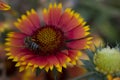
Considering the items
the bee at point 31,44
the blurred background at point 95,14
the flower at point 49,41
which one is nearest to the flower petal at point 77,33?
the flower at point 49,41

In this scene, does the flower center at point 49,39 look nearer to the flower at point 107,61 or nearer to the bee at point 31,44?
the bee at point 31,44

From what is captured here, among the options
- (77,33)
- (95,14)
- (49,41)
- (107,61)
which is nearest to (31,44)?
(49,41)

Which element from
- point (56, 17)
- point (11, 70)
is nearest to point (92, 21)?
point (11, 70)

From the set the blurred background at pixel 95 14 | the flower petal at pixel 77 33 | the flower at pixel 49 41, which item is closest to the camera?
the flower at pixel 49 41

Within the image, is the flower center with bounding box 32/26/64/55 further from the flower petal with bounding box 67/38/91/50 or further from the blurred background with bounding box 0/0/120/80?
the blurred background with bounding box 0/0/120/80

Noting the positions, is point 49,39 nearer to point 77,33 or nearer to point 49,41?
point 49,41

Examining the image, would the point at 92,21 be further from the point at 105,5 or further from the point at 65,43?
the point at 65,43

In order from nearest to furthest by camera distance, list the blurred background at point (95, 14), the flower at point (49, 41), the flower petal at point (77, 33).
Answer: the flower at point (49, 41)
the flower petal at point (77, 33)
the blurred background at point (95, 14)
